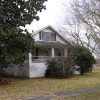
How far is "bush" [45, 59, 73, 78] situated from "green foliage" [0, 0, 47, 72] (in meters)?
6.52

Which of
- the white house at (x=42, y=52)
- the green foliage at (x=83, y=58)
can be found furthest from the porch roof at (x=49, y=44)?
the green foliage at (x=83, y=58)

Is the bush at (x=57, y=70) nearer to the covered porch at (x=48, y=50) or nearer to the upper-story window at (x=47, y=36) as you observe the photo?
the covered porch at (x=48, y=50)

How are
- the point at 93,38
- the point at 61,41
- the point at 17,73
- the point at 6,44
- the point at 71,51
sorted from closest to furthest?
the point at 93,38
the point at 6,44
the point at 17,73
the point at 71,51
the point at 61,41

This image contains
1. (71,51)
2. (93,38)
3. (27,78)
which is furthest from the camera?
(71,51)

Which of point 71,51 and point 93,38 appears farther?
point 71,51

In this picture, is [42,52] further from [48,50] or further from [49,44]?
[49,44]

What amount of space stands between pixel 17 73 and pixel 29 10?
1075 centimetres

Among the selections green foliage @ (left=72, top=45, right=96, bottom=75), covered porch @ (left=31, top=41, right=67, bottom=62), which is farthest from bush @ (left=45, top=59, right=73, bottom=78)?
green foliage @ (left=72, top=45, right=96, bottom=75)

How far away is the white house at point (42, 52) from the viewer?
35250 mm

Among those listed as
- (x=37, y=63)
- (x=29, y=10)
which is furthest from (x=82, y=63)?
(x=29, y=10)

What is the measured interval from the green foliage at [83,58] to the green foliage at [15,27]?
10301 mm

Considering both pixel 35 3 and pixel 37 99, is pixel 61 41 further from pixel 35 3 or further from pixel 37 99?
pixel 37 99

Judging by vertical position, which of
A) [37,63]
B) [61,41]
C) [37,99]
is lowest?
[37,99]

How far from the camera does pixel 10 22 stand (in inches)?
1093
